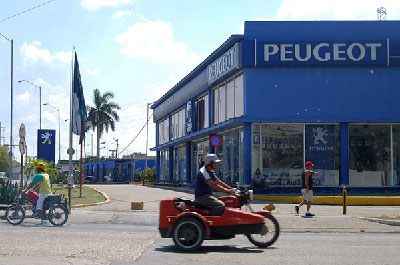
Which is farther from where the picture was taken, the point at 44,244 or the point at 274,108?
the point at 274,108

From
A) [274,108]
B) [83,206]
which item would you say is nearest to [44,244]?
[83,206]

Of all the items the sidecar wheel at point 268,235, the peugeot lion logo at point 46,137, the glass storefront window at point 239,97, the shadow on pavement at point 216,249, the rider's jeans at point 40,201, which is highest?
the glass storefront window at point 239,97

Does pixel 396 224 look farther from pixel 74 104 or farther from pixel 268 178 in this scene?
pixel 74 104

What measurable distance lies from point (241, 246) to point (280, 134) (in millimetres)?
19364

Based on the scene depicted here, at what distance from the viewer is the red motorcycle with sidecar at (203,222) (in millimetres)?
10445

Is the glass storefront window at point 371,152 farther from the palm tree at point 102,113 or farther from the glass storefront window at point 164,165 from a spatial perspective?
the palm tree at point 102,113

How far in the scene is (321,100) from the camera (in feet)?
97.1

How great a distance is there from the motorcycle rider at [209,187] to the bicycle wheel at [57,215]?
18.9ft

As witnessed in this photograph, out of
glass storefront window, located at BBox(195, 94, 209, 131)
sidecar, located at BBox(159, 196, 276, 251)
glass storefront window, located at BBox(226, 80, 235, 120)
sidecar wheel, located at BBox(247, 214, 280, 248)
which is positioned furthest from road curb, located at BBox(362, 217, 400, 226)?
glass storefront window, located at BBox(195, 94, 209, 131)

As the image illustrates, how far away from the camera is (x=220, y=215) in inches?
414

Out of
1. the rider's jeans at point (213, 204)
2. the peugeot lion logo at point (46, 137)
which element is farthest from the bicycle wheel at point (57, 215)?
the peugeot lion logo at point (46, 137)

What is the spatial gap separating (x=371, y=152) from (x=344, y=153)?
160cm

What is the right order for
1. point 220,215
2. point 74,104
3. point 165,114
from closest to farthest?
point 220,215 → point 74,104 → point 165,114

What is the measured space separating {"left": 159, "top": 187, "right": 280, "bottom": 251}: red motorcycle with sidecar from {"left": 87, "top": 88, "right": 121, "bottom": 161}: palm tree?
78.0m
